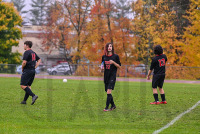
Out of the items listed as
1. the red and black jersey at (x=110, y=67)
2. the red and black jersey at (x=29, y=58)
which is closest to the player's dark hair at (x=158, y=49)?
the red and black jersey at (x=110, y=67)

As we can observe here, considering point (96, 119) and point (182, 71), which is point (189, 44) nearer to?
point (182, 71)

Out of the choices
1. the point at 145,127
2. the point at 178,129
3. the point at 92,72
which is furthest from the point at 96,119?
the point at 92,72

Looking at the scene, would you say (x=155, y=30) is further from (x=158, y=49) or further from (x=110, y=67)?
(x=110, y=67)

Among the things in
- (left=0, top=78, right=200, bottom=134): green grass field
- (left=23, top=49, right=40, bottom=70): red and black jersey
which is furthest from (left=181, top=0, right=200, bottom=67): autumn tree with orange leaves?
(left=23, top=49, right=40, bottom=70): red and black jersey

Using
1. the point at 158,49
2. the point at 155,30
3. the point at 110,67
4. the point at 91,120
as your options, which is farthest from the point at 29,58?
the point at 155,30

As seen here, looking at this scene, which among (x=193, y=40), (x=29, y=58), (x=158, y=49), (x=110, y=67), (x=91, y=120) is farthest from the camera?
(x=193, y=40)

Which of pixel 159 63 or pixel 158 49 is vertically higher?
pixel 158 49

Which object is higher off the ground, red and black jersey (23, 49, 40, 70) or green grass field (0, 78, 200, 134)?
red and black jersey (23, 49, 40, 70)

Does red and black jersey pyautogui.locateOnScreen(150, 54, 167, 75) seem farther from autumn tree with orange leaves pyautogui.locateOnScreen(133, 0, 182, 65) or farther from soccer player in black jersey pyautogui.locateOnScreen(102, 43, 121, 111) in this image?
autumn tree with orange leaves pyautogui.locateOnScreen(133, 0, 182, 65)

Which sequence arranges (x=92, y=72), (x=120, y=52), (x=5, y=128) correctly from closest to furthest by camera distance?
(x=5, y=128)
(x=92, y=72)
(x=120, y=52)

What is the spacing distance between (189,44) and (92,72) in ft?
34.0

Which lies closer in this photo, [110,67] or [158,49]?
[110,67]

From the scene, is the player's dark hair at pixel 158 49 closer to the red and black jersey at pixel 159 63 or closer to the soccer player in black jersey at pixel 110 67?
the red and black jersey at pixel 159 63

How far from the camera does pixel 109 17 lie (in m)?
42.3
